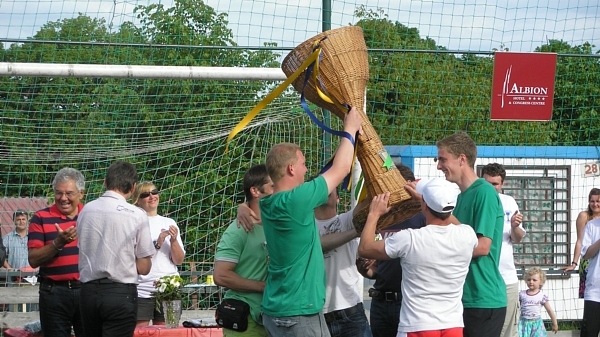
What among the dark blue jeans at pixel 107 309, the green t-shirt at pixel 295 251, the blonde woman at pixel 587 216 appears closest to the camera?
the green t-shirt at pixel 295 251

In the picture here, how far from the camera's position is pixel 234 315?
4930 mm

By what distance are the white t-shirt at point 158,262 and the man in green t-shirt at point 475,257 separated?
3031 millimetres

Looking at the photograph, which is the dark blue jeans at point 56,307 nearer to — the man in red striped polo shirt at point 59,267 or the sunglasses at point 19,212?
the man in red striped polo shirt at point 59,267

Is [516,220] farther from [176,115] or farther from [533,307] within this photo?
[176,115]

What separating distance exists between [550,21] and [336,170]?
18.1 ft

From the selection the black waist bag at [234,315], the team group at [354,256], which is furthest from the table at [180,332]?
the black waist bag at [234,315]

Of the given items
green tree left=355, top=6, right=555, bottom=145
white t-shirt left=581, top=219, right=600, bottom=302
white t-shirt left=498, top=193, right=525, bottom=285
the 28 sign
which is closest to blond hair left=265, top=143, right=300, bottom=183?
white t-shirt left=498, top=193, right=525, bottom=285

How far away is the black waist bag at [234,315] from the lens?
493cm

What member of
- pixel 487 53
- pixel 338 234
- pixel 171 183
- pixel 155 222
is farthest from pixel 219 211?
pixel 338 234

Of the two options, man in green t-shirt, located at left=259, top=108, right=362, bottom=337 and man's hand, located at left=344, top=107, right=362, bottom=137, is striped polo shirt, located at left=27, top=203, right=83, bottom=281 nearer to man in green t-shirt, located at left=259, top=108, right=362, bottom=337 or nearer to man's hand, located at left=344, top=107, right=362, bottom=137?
man in green t-shirt, located at left=259, top=108, right=362, bottom=337

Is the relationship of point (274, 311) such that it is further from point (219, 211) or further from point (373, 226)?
point (219, 211)

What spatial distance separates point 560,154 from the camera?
1278 centimetres

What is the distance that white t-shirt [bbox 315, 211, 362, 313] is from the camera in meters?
5.32

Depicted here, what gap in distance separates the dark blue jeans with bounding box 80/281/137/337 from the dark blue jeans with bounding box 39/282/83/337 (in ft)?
1.98
